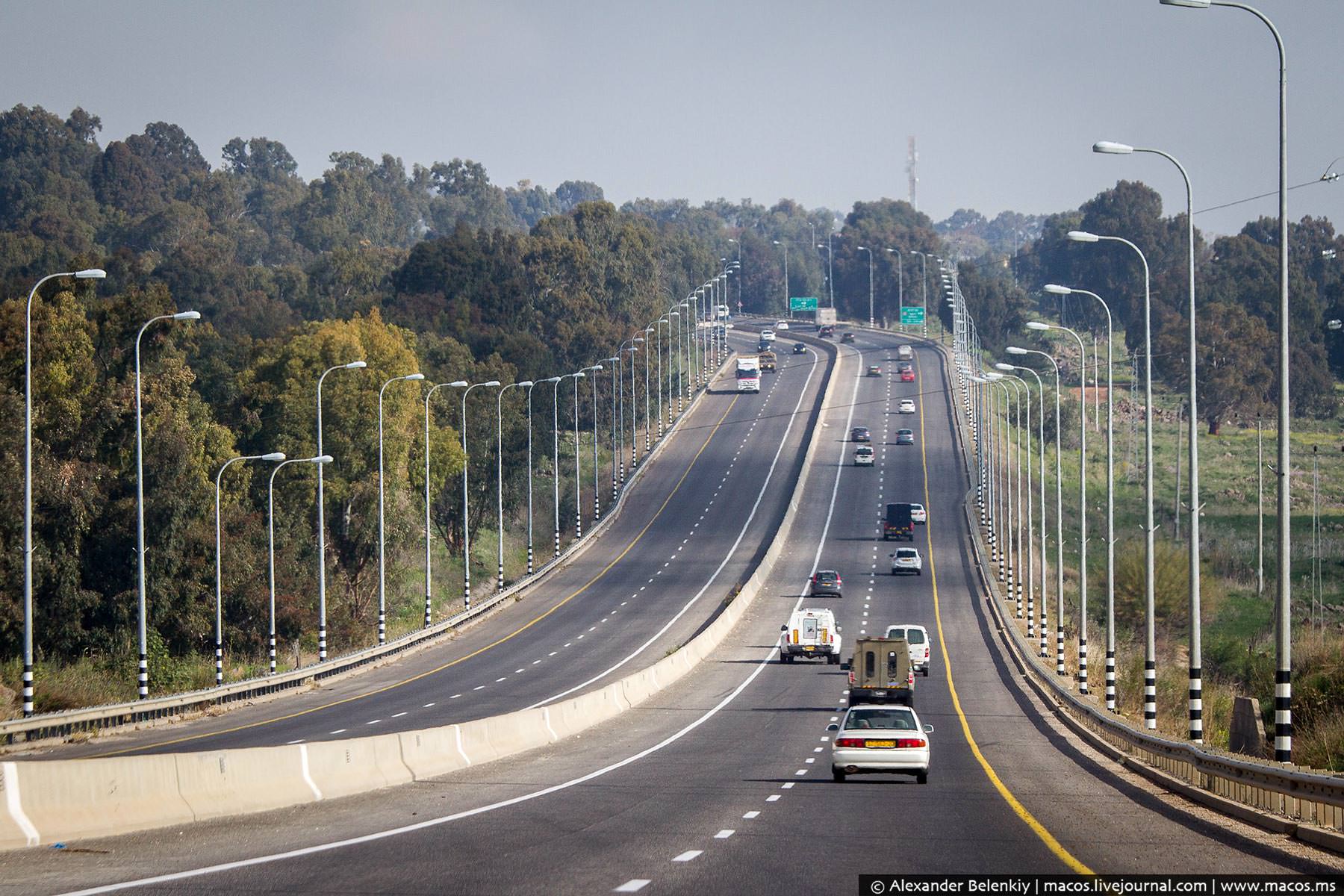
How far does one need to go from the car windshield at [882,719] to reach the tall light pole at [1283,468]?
6.52m

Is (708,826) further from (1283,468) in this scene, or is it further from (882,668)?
(882,668)

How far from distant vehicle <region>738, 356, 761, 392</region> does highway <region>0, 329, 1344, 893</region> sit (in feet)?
351

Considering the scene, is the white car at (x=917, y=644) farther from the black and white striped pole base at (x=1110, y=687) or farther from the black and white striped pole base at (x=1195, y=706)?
the black and white striped pole base at (x=1195, y=706)

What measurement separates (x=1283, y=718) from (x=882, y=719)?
8.11m

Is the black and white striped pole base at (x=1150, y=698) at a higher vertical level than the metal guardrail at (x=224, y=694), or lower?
higher

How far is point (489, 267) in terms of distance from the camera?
511ft

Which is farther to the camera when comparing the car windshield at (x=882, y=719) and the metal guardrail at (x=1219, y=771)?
the car windshield at (x=882, y=719)

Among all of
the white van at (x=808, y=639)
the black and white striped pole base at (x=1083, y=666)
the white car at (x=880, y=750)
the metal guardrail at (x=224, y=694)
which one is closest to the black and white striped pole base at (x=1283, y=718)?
the white car at (x=880, y=750)

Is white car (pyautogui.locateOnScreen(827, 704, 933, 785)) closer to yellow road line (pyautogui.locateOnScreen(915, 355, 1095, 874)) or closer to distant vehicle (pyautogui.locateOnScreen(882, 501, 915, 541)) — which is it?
yellow road line (pyautogui.locateOnScreen(915, 355, 1095, 874))

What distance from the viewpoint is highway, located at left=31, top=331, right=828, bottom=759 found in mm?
43469

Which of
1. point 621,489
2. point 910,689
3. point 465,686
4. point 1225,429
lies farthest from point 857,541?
point 1225,429

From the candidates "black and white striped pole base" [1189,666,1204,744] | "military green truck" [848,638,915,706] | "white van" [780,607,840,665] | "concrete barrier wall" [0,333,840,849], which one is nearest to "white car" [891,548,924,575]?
"white van" [780,607,840,665]

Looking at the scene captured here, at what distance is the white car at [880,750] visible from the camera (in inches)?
1067

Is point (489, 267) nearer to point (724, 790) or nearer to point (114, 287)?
point (114, 287)
